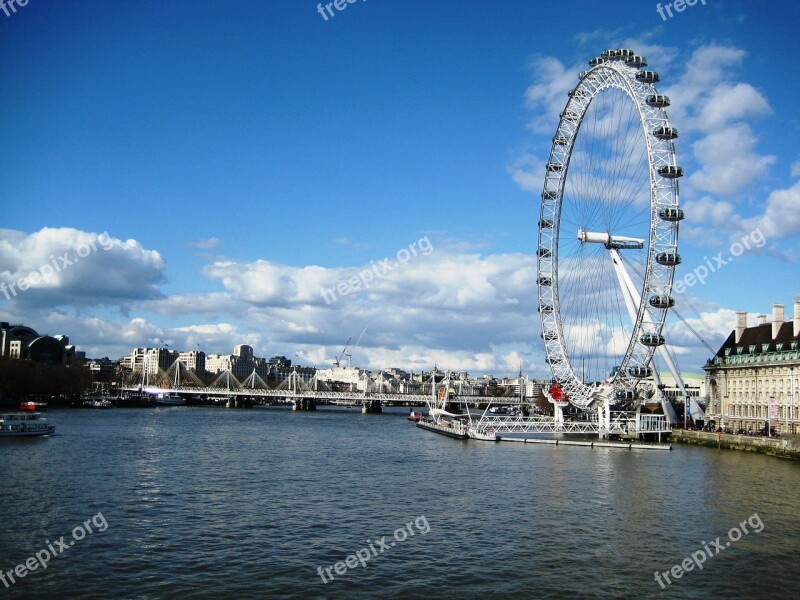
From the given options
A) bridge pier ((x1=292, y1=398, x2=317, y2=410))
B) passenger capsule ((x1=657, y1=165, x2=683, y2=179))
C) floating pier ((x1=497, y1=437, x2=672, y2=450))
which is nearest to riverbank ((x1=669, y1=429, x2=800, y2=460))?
floating pier ((x1=497, y1=437, x2=672, y2=450))

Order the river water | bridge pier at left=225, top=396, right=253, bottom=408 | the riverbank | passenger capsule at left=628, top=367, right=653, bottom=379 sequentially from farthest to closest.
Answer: bridge pier at left=225, top=396, right=253, bottom=408, passenger capsule at left=628, top=367, right=653, bottom=379, the riverbank, the river water

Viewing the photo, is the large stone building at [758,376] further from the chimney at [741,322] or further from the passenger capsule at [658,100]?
Answer: the passenger capsule at [658,100]

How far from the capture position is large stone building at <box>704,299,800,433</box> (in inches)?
2504

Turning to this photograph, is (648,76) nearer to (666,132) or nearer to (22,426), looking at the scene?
(666,132)

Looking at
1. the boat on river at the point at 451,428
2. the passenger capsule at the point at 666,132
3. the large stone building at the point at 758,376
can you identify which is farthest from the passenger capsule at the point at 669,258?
the boat on river at the point at 451,428

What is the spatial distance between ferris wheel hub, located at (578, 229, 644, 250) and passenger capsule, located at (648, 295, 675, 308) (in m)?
8.70

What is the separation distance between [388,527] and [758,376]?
53584mm

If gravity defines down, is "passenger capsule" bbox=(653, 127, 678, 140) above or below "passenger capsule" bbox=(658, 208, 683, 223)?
above

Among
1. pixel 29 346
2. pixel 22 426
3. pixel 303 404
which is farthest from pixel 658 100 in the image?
pixel 29 346

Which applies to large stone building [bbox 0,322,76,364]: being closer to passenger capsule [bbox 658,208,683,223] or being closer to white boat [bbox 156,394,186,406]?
white boat [bbox 156,394,186,406]

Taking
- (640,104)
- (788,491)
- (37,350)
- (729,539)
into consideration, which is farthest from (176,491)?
(37,350)

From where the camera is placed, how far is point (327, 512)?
1168 inches

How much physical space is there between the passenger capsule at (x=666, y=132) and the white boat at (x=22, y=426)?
54.0 metres

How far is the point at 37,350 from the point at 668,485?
162658 mm
